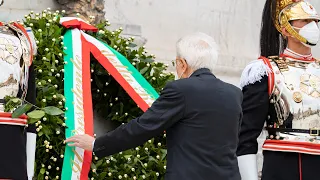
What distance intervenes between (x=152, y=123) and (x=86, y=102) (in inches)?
48.4

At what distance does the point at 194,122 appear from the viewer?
4.18 meters

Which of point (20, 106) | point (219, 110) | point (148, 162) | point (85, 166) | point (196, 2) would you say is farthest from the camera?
point (196, 2)

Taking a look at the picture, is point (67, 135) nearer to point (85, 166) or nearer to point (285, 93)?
point (85, 166)

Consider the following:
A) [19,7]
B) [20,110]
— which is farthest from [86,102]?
[19,7]

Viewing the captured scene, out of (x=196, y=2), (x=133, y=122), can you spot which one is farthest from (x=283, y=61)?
(x=196, y=2)

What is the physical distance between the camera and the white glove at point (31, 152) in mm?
4844

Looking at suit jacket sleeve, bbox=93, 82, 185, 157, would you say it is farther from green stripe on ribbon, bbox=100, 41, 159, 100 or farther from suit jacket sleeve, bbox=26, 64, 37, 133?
green stripe on ribbon, bbox=100, 41, 159, 100

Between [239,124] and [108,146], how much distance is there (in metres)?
0.64

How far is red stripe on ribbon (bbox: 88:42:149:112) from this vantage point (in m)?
5.62

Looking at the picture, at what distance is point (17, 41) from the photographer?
16.0ft

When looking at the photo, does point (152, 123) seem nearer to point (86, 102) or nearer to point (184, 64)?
point (184, 64)

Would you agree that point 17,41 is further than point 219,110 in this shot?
Yes

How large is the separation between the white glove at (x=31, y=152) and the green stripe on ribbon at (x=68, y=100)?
0.19 metres

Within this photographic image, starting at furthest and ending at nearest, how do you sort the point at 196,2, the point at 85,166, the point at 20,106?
the point at 196,2, the point at 85,166, the point at 20,106
